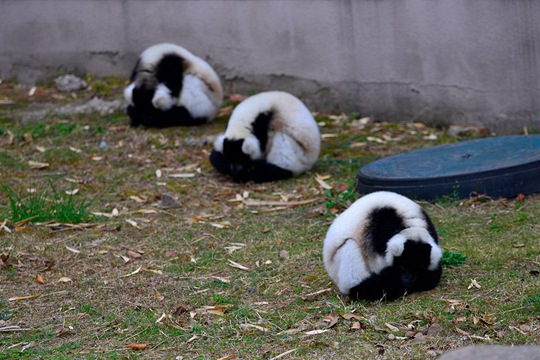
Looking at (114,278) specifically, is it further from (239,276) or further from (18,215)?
(18,215)

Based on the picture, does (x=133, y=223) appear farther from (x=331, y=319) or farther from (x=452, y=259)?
(x=452, y=259)

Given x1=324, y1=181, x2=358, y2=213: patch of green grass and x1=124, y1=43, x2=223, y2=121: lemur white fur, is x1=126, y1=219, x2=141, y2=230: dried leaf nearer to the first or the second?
x1=324, y1=181, x2=358, y2=213: patch of green grass

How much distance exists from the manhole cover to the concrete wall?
145 cm

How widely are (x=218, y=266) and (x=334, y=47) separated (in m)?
4.87

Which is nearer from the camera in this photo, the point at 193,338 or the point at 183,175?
the point at 193,338

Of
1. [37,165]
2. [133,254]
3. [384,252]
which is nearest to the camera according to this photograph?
[384,252]

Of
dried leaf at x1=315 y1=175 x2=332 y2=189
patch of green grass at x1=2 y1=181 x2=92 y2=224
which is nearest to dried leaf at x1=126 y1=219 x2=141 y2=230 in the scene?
patch of green grass at x1=2 y1=181 x2=92 y2=224

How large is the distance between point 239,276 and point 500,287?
2.06 metres

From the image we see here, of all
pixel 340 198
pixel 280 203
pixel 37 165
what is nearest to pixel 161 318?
pixel 280 203

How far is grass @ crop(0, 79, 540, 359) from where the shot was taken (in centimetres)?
523

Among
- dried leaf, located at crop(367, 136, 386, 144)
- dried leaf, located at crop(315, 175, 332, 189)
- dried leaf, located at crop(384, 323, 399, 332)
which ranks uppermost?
dried leaf, located at crop(384, 323, 399, 332)

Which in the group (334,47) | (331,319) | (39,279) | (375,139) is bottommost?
(375,139)

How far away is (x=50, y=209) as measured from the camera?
7.92 meters

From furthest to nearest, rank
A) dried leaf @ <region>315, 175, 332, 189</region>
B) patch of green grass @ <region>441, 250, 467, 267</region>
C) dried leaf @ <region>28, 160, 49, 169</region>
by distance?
dried leaf @ <region>28, 160, 49, 169</region> → dried leaf @ <region>315, 175, 332, 189</region> → patch of green grass @ <region>441, 250, 467, 267</region>
